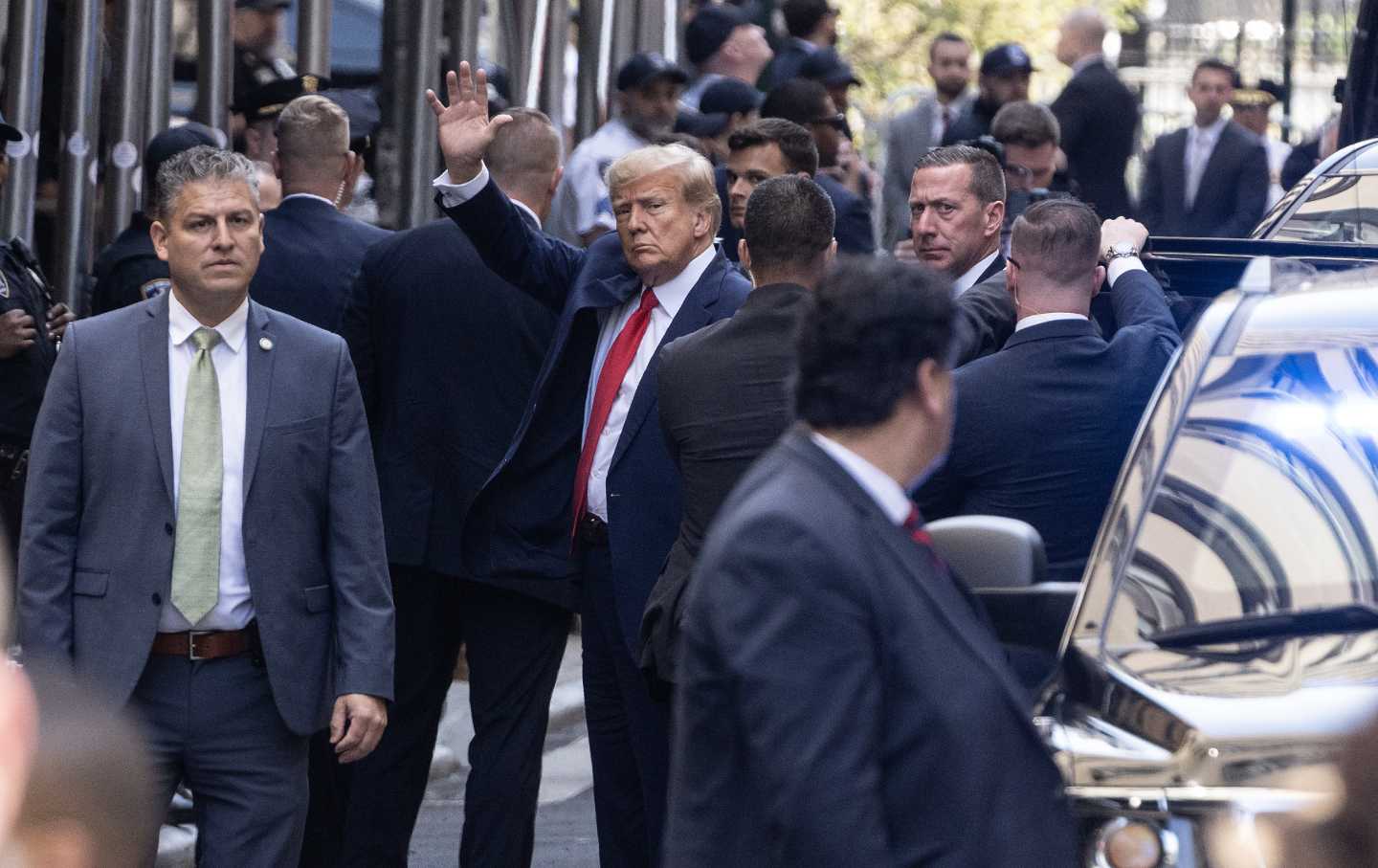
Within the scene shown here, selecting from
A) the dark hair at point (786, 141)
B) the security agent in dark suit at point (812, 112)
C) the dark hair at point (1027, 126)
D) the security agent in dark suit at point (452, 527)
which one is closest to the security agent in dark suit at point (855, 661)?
the security agent in dark suit at point (452, 527)

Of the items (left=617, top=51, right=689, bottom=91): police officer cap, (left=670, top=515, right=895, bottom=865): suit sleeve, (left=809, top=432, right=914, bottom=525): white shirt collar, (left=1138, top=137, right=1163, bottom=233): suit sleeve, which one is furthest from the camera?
(left=1138, top=137, right=1163, bottom=233): suit sleeve

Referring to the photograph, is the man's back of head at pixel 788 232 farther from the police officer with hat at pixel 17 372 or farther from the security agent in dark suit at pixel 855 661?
the police officer with hat at pixel 17 372

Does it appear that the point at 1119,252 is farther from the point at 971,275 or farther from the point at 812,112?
the point at 812,112

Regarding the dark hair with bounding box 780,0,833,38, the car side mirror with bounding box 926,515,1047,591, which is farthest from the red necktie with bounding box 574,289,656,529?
the dark hair with bounding box 780,0,833,38

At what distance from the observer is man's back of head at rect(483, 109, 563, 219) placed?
7.00 meters

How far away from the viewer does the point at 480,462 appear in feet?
22.2

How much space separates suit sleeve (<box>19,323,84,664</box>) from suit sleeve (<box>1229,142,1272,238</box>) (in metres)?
9.60

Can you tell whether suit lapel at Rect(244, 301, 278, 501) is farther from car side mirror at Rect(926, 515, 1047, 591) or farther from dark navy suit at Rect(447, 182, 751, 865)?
car side mirror at Rect(926, 515, 1047, 591)

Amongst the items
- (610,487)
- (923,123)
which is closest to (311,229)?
(610,487)

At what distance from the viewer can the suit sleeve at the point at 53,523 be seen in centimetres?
509

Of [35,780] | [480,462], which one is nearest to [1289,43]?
[480,462]

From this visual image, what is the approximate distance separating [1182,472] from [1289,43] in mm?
14072

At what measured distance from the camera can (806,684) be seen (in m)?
3.21

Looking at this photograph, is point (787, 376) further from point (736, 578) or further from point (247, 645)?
point (736, 578)
